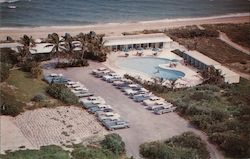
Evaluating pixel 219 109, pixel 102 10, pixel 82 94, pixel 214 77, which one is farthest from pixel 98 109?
pixel 102 10

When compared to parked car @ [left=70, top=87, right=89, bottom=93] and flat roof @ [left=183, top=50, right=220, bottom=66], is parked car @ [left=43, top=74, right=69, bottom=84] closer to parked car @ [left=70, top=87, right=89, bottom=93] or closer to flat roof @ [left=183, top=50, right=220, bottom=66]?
parked car @ [left=70, top=87, right=89, bottom=93]

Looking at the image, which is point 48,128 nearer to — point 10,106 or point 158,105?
point 10,106

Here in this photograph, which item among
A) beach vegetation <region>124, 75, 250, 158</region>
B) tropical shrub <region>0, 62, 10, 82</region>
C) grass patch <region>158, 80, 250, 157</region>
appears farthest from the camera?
tropical shrub <region>0, 62, 10, 82</region>

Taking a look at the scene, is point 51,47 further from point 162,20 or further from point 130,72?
point 162,20

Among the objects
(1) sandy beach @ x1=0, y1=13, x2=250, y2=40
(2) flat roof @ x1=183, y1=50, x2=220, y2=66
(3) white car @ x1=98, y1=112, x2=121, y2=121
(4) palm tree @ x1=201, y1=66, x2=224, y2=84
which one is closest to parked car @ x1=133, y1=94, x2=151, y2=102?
(3) white car @ x1=98, y1=112, x2=121, y2=121

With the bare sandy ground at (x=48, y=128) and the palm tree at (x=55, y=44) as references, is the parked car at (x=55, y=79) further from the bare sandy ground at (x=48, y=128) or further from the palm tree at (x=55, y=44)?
the bare sandy ground at (x=48, y=128)

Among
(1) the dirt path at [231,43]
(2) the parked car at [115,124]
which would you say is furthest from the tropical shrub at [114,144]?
(1) the dirt path at [231,43]

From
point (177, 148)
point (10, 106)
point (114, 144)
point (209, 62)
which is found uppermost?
point (209, 62)
